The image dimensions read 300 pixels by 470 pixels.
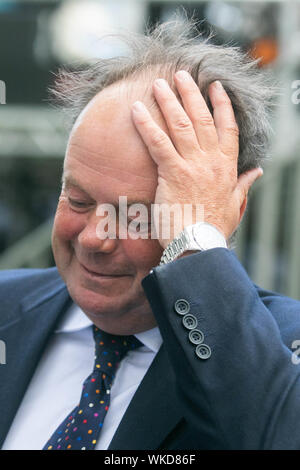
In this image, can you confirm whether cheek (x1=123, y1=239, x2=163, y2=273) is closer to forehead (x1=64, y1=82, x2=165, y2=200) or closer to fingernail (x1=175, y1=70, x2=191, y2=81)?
forehead (x1=64, y1=82, x2=165, y2=200)

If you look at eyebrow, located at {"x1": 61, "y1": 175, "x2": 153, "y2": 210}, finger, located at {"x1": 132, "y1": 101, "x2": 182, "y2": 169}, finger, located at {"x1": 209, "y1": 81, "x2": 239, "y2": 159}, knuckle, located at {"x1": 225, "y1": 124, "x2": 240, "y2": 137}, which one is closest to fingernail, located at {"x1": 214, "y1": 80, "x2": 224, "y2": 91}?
finger, located at {"x1": 209, "y1": 81, "x2": 239, "y2": 159}

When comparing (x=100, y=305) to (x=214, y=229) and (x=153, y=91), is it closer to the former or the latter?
(x=214, y=229)

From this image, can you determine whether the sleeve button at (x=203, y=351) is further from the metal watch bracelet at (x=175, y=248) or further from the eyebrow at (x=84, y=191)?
the eyebrow at (x=84, y=191)

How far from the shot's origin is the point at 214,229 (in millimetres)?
1313

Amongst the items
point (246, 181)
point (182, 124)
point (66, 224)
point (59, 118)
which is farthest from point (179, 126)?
point (59, 118)

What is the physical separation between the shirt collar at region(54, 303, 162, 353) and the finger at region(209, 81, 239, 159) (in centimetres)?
48

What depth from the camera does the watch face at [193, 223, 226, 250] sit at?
128 centimetres

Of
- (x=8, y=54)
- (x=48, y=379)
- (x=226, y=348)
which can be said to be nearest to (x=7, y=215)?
(x=8, y=54)

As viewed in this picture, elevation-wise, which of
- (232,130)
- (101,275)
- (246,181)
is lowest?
(101,275)

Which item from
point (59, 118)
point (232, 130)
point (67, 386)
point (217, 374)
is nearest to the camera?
point (217, 374)

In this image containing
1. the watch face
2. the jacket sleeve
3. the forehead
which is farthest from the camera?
the forehead

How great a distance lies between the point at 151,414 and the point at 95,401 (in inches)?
5.8

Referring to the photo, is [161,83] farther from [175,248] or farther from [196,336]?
[196,336]

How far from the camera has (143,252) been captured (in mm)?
1405
